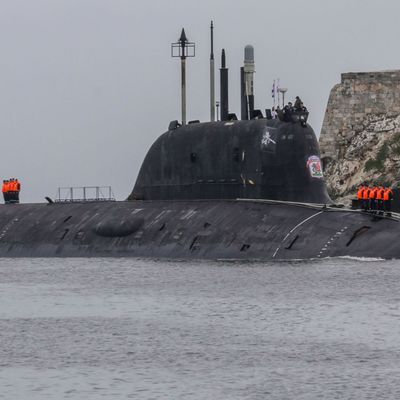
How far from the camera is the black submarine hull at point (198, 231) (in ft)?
127

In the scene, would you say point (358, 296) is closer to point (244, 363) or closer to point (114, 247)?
point (244, 363)

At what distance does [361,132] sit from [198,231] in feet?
156

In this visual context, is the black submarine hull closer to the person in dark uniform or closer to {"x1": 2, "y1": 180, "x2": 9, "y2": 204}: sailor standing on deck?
the person in dark uniform

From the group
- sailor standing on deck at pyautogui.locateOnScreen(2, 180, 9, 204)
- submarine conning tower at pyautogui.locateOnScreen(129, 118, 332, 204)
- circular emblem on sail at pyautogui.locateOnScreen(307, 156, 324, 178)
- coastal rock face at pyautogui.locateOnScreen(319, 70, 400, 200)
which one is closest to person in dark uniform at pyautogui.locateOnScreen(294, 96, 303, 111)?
submarine conning tower at pyautogui.locateOnScreen(129, 118, 332, 204)

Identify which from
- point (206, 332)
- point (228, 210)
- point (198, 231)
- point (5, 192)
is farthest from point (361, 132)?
point (206, 332)

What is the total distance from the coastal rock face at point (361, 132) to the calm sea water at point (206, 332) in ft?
154

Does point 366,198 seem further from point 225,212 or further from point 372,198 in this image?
point 225,212

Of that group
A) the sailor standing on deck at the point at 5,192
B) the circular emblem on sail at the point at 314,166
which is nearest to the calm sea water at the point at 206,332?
the circular emblem on sail at the point at 314,166

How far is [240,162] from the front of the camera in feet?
141

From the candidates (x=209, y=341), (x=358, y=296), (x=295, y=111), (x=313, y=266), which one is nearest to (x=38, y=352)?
(x=209, y=341)

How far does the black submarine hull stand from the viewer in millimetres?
38656

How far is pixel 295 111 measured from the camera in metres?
42.1

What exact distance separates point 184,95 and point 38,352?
2225 cm

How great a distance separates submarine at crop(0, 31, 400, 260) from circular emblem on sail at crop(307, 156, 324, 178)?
0.03 m
